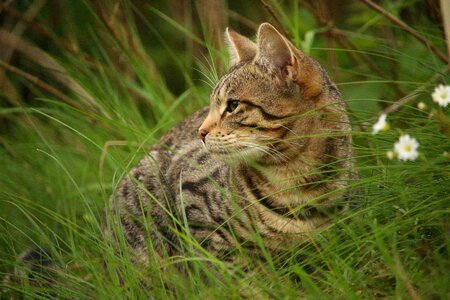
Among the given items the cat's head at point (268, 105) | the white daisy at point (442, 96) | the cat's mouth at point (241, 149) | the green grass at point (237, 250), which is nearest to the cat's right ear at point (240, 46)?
the green grass at point (237, 250)

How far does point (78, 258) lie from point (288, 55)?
117 cm

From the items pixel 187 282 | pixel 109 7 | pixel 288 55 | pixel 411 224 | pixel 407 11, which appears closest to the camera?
pixel 411 224

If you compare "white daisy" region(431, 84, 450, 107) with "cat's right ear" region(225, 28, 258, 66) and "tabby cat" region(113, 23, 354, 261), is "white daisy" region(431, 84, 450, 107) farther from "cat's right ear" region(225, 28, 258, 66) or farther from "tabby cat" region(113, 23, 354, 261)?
"cat's right ear" region(225, 28, 258, 66)

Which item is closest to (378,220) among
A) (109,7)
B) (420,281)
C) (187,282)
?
(420,281)

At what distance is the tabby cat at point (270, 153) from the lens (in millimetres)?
3275

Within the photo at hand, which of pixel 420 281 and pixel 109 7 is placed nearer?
pixel 420 281

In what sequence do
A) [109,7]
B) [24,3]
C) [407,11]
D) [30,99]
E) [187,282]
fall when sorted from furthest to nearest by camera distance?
[30,99] < [24,3] < [407,11] < [109,7] < [187,282]

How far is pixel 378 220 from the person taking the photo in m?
2.93

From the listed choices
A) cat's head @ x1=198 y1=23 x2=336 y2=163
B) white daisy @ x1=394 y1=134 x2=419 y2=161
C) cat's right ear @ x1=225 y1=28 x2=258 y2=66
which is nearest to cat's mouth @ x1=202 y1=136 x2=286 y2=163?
cat's head @ x1=198 y1=23 x2=336 y2=163

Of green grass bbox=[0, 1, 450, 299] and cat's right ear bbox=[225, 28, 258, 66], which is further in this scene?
cat's right ear bbox=[225, 28, 258, 66]

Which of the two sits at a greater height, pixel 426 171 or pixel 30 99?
pixel 426 171

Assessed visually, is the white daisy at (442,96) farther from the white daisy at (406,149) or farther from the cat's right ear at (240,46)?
the cat's right ear at (240,46)

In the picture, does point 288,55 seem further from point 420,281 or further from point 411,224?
point 420,281

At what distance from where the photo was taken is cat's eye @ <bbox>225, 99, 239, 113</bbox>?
3.44 m
